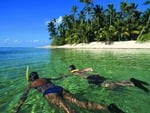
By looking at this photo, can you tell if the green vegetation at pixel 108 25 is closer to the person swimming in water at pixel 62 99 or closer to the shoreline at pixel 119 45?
the shoreline at pixel 119 45

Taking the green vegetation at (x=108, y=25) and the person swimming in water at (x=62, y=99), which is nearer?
the person swimming in water at (x=62, y=99)

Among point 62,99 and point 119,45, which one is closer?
point 62,99

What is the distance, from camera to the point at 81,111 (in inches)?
313

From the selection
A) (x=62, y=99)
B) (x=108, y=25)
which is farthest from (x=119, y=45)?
(x=62, y=99)

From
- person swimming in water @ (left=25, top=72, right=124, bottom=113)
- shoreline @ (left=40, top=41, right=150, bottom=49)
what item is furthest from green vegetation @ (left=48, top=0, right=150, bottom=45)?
person swimming in water @ (left=25, top=72, right=124, bottom=113)

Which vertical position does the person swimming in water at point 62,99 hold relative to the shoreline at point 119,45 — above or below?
above

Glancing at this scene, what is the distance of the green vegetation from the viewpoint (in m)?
61.7

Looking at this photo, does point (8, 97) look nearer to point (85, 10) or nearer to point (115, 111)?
point (115, 111)

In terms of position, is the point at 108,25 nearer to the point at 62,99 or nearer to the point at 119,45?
the point at 119,45

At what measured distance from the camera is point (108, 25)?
230 feet

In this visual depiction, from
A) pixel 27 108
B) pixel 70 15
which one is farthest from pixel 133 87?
pixel 70 15

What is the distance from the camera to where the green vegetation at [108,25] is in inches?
2427

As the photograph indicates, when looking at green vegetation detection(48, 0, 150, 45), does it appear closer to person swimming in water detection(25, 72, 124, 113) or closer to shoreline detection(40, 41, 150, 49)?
shoreline detection(40, 41, 150, 49)

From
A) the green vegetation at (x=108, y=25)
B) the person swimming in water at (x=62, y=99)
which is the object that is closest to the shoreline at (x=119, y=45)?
the green vegetation at (x=108, y=25)
